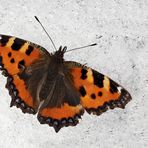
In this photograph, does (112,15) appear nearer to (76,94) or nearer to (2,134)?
(76,94)

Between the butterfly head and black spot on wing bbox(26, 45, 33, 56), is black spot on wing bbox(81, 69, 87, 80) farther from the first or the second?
black spot on wing bbox(26, 45, 33, 56)

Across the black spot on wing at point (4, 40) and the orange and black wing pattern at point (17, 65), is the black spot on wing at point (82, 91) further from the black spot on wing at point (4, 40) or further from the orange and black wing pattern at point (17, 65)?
the black spot on wing at point (4, 40)

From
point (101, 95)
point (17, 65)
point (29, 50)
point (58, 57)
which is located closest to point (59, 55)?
point (58, 57)

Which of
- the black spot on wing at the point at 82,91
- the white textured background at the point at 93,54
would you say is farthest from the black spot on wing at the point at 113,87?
the white textured background at the point at 93,54

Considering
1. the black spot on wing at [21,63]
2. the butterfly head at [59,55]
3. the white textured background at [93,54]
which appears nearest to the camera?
the black spot on wing at [21,63]

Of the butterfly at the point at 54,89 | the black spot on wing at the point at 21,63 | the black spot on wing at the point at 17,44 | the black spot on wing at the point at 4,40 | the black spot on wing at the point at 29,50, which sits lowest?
the butterfly at the point at 54,89

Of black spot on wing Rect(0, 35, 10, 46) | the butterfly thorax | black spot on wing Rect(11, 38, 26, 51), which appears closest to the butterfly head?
the butterfly thorax
